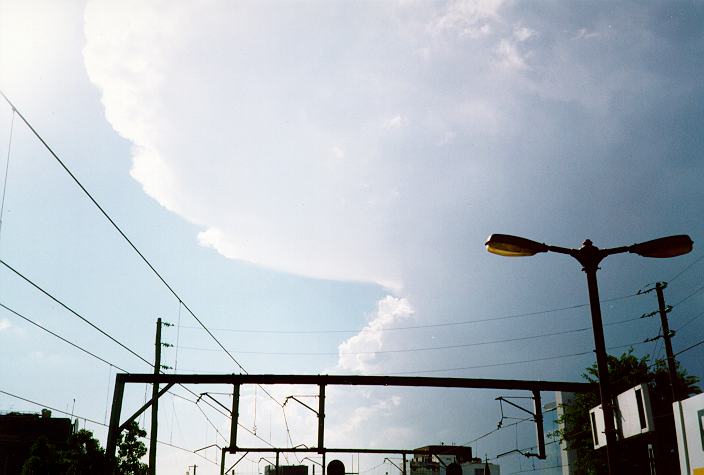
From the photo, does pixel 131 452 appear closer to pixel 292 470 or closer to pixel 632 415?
pixel 292 470

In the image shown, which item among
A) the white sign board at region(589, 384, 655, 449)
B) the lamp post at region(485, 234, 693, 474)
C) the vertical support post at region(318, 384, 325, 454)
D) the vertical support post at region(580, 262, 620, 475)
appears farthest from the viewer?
the vertical support post at region(318, 384, 325, 454)

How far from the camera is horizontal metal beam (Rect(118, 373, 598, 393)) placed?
21.1m

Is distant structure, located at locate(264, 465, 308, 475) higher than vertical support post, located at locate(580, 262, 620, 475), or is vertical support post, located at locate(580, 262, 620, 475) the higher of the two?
vertical support post, located at locate(580, 262, 620, 475)

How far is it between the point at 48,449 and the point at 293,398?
146 ft

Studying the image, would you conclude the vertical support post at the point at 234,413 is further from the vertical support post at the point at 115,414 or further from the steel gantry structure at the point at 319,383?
the vertical support post at the point at 115,414

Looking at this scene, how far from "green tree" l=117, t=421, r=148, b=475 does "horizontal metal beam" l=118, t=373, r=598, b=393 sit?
26933mm

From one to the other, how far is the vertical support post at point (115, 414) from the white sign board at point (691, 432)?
1754cm

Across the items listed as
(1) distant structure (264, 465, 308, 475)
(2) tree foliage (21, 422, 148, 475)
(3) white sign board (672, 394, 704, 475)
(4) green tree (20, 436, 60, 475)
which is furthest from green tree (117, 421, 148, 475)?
(3) white sign board (672, 394, 704, 475)

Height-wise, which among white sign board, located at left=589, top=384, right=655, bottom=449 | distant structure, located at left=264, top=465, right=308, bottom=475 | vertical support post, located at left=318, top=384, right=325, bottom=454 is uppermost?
vertical support post, located at left=318, top=384, right=325, bottom=454

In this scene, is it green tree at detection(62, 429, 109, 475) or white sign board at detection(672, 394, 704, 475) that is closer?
white sign board at detection(672, 394, 704, 475)

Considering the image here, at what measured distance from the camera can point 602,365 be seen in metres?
7.39

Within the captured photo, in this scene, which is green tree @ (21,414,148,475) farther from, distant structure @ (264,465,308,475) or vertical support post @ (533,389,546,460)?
vertical support post @ (533,389,546,460)

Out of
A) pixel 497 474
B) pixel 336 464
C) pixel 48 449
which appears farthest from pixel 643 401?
pixel 497 474

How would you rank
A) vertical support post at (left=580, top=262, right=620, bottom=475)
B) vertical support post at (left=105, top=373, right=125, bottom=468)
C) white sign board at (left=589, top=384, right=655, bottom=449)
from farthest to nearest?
vertical support post at (left=105, top=373, right=125, bottom=468) < vertical support post at (left=580, top=262, right=620, bottom=475) < white sign board at (left=589, top=384, right=655, bottom=449)
